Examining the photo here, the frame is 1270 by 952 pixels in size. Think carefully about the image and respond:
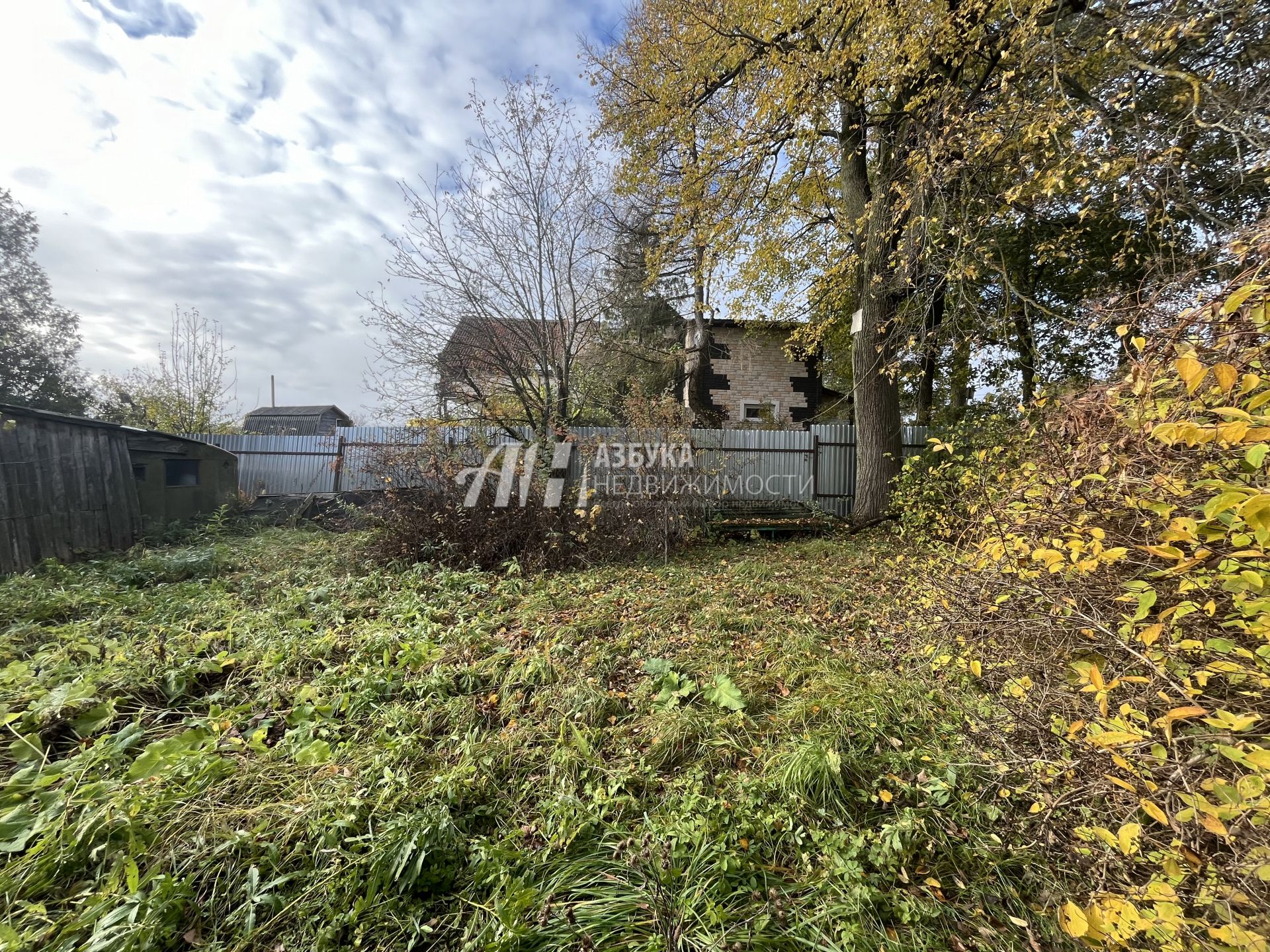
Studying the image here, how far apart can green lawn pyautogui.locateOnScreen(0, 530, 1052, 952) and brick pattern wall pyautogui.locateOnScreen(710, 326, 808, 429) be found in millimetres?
10127

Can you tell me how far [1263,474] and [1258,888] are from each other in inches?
41.2

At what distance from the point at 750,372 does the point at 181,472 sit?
13254 millimetres

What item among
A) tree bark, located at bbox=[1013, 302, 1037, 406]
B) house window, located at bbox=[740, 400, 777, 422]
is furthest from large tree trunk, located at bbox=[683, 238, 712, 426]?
tree bark, located at bbox=[1013, 302, 1037, 406]

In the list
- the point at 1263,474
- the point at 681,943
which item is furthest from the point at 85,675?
the point at 1263,474

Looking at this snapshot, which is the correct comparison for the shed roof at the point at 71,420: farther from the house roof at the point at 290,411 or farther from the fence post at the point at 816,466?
the house roof at the point at 290,411

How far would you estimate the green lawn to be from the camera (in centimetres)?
143

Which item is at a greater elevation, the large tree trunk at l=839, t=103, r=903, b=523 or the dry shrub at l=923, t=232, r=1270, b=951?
the large tree trunk at l=839, t=103, r=903, b=523

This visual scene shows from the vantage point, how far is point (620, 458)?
6395 millimetres

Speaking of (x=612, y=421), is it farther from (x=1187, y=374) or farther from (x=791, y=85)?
(x=1187, y=374)

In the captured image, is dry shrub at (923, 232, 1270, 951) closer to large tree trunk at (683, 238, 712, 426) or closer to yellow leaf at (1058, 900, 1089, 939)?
yellow leaf at (1058, 900, 1089, 939)

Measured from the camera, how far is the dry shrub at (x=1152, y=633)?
104 centimetres

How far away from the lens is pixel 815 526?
7.25 m

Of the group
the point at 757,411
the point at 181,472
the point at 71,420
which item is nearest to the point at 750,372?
the point at 757,411

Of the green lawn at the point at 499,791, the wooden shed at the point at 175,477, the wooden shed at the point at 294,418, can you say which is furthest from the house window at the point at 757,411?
the wooden shed at the point at 294,418
